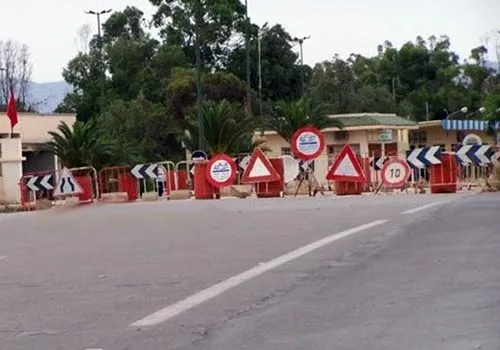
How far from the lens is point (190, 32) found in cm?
8106

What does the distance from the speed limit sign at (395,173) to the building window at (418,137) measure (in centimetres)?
4771

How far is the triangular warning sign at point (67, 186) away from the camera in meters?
36.4

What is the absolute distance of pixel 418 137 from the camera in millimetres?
83250

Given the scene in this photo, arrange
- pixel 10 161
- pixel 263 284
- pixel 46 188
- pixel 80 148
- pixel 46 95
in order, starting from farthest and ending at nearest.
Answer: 1. pixel 46 95
2. pixel 10 161
3. pixel 80 148
4. pixel 46 188
5. pixel 263 284

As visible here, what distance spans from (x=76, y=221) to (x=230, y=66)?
5791cm

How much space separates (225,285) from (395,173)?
2283cm

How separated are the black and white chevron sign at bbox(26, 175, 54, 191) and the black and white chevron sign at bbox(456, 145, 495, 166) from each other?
14.1 metres

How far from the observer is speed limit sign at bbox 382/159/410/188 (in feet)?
110

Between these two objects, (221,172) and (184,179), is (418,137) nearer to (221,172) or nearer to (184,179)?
(184,179)

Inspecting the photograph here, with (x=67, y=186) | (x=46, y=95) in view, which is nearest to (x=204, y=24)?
(x=46, y=95)

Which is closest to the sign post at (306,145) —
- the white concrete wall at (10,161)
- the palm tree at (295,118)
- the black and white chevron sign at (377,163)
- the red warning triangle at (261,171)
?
the red warning triangle at (261,171)

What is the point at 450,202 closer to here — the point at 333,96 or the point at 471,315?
the point at 471,315

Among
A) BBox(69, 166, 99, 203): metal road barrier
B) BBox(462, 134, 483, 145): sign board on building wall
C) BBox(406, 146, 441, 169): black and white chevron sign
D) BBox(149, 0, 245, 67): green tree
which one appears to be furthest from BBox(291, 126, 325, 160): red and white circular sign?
BBox(149, 0, 245, 67): green tree

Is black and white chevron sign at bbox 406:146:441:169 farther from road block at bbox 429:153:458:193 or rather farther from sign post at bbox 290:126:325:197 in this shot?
sign post at bbox 290:126:325:197
